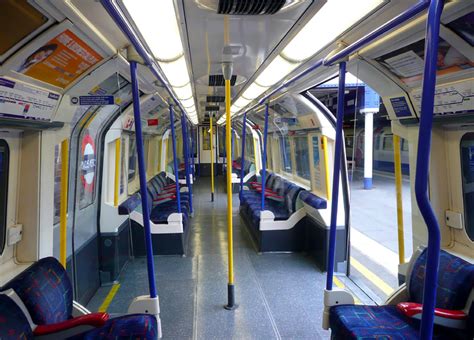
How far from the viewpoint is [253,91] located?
523 centimetres

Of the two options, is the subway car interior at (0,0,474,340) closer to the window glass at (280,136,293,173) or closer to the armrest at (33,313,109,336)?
the armrest at (33,313,109,336)

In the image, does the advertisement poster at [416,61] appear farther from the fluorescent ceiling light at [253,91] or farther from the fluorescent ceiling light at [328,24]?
the fluorescent ceiling light at [253,91]

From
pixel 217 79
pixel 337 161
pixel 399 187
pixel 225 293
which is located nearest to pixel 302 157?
pixel 217 79

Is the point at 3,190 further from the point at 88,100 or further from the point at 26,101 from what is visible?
the point at 88,100

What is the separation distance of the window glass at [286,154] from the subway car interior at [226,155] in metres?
2.88

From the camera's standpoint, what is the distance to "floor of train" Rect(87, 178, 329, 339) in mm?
3381

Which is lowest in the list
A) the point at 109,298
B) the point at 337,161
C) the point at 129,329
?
the point at 109,298

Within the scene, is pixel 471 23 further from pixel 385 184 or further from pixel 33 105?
pixel 385 184

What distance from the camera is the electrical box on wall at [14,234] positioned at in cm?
263

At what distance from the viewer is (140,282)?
469 centimetres

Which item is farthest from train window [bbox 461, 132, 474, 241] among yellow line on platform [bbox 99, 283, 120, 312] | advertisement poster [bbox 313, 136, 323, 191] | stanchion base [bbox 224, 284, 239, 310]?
yellow line on platform [bbox 99, 283, 120, 312]

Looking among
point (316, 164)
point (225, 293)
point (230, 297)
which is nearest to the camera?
point (230, 297)

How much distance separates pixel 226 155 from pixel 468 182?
2.30 m

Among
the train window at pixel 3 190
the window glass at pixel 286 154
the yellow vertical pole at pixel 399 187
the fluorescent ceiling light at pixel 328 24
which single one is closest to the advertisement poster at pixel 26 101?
the train window at pixel 3 190
